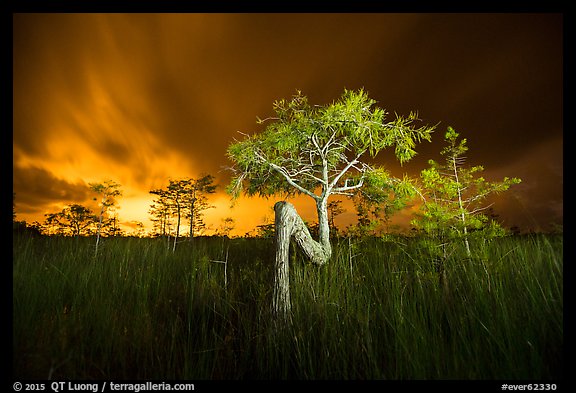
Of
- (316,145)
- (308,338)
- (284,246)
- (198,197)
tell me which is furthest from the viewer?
(198,197)

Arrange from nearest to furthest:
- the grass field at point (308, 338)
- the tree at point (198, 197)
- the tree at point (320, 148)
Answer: the grass field at point (308, 338) → the tree at point (320, 148) → the tree at point (198, 197)

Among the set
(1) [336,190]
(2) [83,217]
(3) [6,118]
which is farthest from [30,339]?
(2) [83,217]

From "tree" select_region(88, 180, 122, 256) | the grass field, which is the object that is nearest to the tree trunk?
the grass field

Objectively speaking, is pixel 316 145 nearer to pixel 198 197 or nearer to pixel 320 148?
pixel 320 148

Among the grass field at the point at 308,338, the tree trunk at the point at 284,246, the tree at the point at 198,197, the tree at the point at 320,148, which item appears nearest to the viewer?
the grass field at the point at 308,338

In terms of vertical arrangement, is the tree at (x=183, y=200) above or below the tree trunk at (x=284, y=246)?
above

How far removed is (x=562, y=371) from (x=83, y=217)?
21965mm

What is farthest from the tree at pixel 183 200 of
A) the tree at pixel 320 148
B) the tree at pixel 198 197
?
the tree at pixel 320 148

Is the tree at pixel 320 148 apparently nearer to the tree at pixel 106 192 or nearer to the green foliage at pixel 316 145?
Result: the green foliage at pixel 316 145

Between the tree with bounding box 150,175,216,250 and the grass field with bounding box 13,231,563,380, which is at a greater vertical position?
the tree with bounding box 150,175,216,250

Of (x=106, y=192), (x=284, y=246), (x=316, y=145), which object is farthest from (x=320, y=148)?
(x=106, y=192)

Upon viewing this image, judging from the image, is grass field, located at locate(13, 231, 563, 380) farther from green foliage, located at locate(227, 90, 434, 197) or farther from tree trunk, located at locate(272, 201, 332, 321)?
green foliage, located at locate(227, 90, 434, 197)

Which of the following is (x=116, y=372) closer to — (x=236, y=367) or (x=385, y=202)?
(x=236, y=367)

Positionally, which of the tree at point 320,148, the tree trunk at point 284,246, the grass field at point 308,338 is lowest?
the grass field at point 308,338
